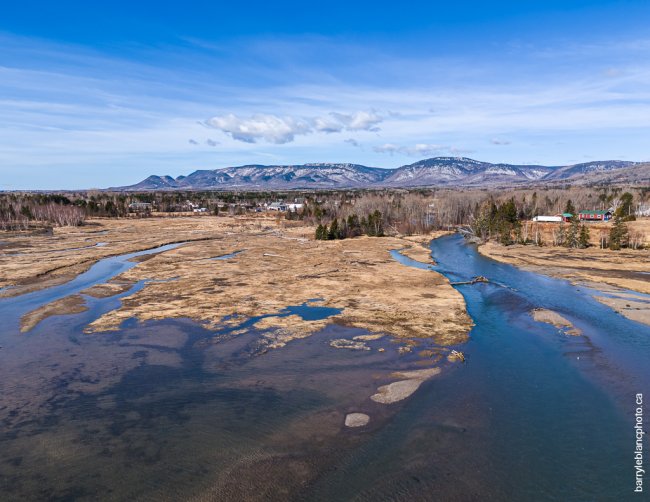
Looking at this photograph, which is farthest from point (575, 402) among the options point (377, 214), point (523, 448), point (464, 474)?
point (377, 214)

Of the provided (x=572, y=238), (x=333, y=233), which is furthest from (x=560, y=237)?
(x=333, y=233)

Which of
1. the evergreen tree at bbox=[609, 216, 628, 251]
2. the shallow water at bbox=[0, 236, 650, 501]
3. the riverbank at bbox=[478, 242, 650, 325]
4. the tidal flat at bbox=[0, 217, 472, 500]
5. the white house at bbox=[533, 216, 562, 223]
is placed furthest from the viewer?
the white house at bbox=[533, 216, 562, 223]

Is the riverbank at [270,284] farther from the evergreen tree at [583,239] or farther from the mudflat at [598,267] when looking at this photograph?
the evergreen tree at [583,239]

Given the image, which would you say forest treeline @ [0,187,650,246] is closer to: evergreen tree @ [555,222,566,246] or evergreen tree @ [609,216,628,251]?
evergreen tree @ [555,222,566,246]

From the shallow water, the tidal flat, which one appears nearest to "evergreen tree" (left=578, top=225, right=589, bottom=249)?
the tidal flat

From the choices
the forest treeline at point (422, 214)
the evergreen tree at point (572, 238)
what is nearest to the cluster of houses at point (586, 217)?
the forest treeline at point (422, 214)
